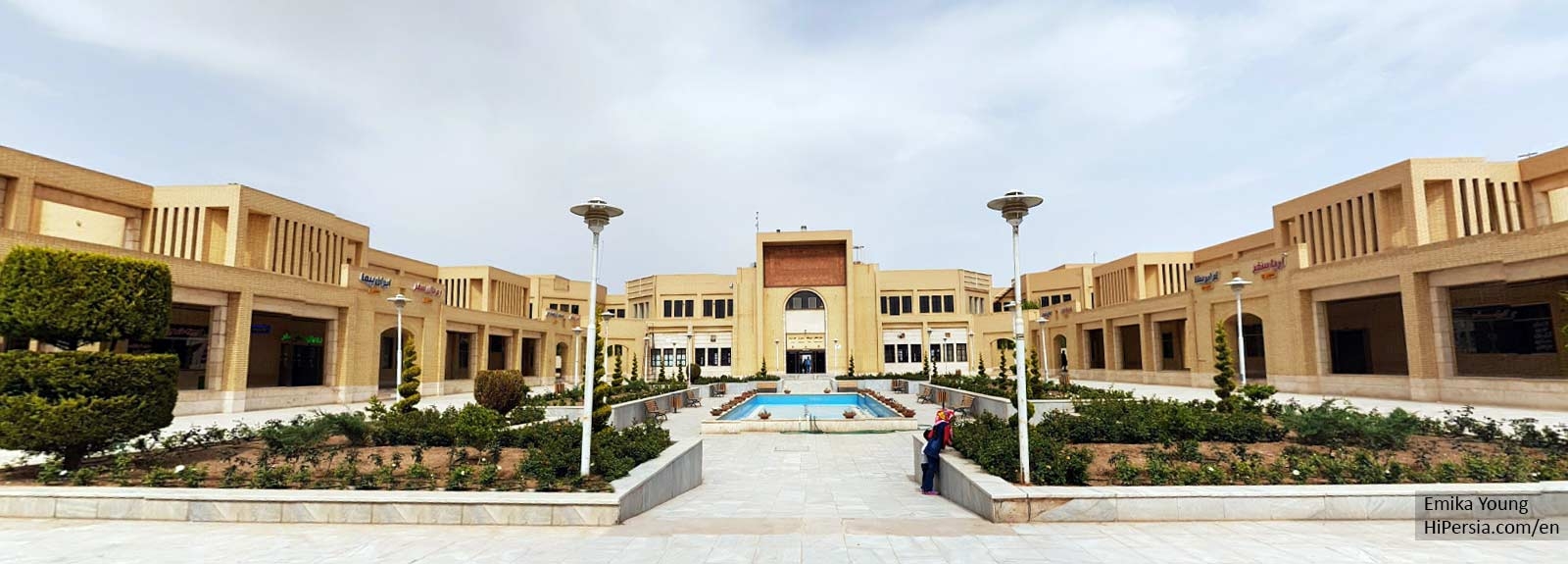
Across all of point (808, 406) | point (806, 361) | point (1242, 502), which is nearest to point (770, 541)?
point (1242, 502)

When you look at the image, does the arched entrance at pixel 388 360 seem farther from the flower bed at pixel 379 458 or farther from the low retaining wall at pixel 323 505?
the low retaining wall at pixel 323 505

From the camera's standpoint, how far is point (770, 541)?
609cm

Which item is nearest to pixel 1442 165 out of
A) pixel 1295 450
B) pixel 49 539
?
pixel 1295 450

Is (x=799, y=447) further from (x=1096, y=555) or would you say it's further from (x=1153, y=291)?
(x=1153, y=291)

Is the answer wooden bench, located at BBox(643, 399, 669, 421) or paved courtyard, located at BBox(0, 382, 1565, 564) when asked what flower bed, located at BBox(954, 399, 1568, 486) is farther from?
wooden bench, located at BBox(643, 399, 669, 421)

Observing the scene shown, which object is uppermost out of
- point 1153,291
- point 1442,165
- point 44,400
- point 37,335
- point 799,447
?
point 1442,165

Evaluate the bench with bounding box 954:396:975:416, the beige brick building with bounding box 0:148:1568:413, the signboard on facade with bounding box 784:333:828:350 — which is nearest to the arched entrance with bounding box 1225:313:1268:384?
the beige brick building with bounding box 0:148:1568:413

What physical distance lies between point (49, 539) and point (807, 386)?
34.7m

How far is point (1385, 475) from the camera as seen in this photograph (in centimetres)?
742

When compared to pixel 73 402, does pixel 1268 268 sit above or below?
above

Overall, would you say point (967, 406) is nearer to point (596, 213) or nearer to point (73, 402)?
point (596, 213)

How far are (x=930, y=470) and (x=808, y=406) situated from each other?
21.1 metres

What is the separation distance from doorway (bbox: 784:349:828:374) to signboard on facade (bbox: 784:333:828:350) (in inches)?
13.0

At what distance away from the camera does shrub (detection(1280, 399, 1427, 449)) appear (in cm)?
895
